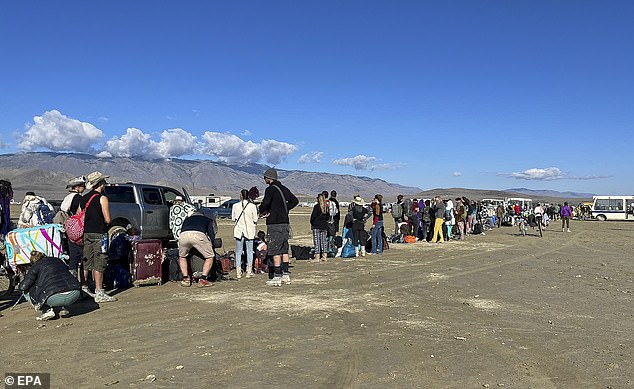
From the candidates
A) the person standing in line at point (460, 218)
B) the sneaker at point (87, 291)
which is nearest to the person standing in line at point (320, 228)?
the sneaker at point (87, 291)

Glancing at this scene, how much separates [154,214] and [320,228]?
4.50m

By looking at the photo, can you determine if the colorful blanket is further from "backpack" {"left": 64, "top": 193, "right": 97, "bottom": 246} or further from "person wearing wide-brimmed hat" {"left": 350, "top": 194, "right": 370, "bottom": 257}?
"person wearing wide-brimmed hat" {"left": 350, "top": 194, "right": 370, "bottom": 257}

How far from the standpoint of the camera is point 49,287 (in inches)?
266

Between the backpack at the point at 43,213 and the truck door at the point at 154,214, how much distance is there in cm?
433

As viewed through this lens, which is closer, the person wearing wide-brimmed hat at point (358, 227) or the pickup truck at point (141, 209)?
the pickup truck at point (141, 209)

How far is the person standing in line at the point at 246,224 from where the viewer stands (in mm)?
10719

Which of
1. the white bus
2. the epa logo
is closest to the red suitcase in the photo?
the epa logo

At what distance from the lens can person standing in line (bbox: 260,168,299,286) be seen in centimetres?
988

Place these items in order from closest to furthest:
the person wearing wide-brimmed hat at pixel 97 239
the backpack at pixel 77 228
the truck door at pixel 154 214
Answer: the person wearing wide-brimmed hat at pixel 97 239 → the backpack at pixel 77 228 → the truck door at pixel 154 214

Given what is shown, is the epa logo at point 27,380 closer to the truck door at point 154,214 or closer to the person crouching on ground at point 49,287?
the person crouching on ground at point 49,287

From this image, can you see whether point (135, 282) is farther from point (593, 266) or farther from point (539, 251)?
point (539, 251)

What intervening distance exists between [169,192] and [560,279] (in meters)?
10.4

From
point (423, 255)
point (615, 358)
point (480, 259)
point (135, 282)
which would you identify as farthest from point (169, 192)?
point (615, 358)

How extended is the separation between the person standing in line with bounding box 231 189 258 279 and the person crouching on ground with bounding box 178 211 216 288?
1.04 metres
